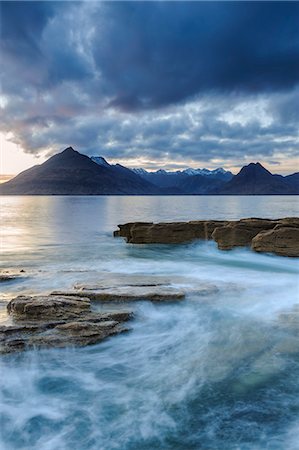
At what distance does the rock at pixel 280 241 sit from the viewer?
60.9ft

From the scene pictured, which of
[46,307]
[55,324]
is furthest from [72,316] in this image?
[46,307]

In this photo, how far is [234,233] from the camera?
2162 centimetres

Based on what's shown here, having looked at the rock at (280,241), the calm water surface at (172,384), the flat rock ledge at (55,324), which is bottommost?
the calm water surface at (172,384)

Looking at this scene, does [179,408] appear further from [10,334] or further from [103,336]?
[10,334]

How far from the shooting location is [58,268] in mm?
17062

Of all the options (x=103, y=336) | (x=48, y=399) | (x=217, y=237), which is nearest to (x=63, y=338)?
(x=103, y=336)

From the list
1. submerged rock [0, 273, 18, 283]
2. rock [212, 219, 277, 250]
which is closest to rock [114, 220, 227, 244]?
rock [212, 219, 277, 250]

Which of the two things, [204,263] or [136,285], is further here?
[204,263]

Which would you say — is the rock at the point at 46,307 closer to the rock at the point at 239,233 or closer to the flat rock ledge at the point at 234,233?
the flat rock ledge at the point at 234,233

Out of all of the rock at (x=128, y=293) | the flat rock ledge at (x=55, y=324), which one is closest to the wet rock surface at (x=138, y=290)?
the rock at (x=128, y=293)

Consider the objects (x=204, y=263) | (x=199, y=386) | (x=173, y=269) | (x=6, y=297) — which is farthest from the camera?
(x=204, y=263)

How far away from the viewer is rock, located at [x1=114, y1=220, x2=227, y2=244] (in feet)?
80.5

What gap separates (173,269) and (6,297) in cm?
754

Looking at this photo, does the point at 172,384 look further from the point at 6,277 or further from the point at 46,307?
the point at 6,277
